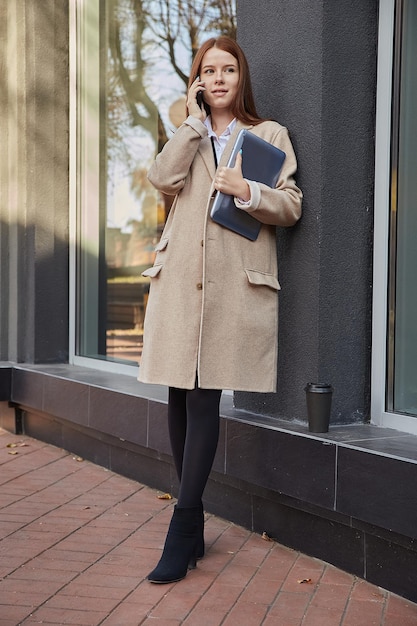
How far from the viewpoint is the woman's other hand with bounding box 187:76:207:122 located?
345 centimetres

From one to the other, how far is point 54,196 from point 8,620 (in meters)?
3.88

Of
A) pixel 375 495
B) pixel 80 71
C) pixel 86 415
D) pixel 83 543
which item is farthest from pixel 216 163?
pixel 80 71

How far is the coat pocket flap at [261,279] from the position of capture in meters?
3.40

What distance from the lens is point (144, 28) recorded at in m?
6.79

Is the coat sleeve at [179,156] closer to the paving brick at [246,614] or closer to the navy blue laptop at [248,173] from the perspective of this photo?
the navy blue laptop at [248,173]

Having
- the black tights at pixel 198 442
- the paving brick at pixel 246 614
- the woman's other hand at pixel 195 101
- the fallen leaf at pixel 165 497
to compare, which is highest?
the woman's other hand at pixel 195 101

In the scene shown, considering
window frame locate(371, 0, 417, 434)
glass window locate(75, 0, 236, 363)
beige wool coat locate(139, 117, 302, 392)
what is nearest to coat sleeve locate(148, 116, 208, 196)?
beige wool coat locate(139, 117, 302, 392)

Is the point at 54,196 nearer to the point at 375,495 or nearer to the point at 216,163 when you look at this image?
the point at 216,163

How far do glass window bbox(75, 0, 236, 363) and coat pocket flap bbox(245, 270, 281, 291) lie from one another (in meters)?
2.43

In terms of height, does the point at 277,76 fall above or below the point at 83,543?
above

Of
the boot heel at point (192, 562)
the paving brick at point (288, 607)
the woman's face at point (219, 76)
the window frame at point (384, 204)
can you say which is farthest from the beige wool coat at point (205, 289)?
the paving brick at point (288, 607)

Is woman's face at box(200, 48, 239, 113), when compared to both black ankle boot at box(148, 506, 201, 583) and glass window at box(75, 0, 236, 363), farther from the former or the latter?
glass window at box(75, 0, 236, 363)

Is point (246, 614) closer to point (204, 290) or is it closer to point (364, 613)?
point (364, 613)

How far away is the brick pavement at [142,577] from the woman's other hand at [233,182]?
139cm
